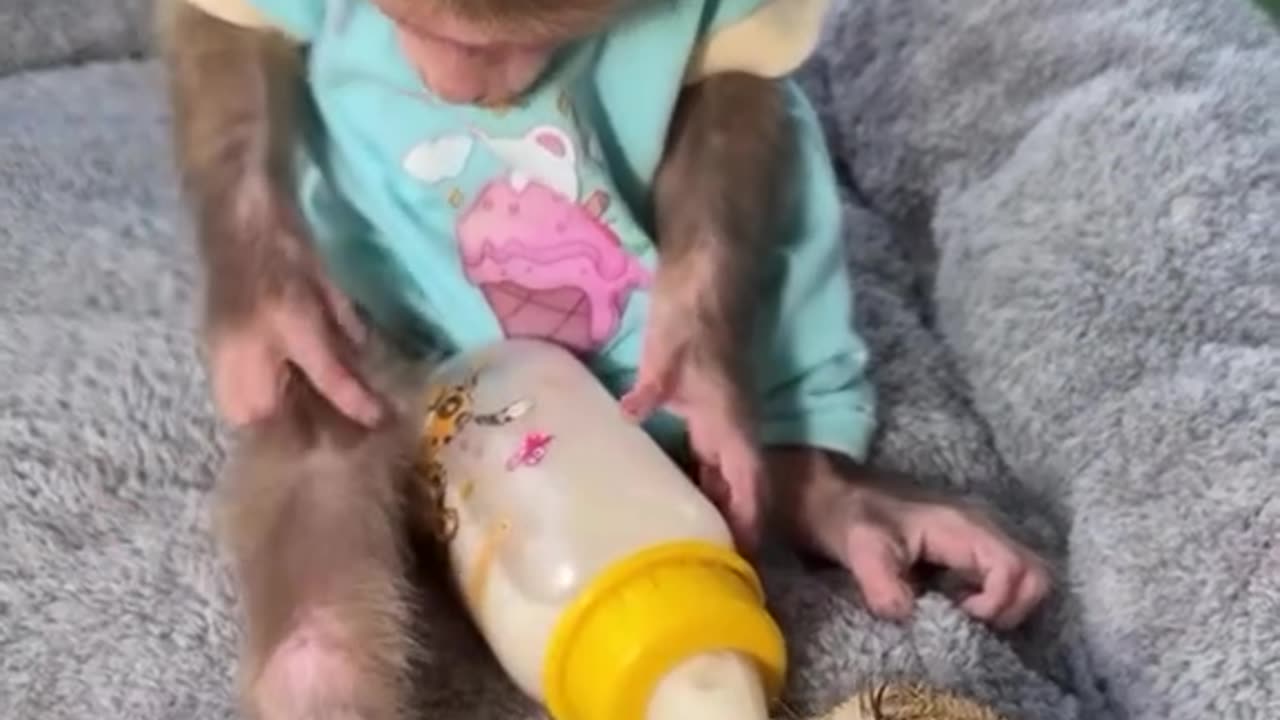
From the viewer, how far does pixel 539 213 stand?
1207mm

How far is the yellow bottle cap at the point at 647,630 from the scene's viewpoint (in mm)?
963

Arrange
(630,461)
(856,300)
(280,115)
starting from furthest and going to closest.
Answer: (856,300) → (280,115) → (630,461)

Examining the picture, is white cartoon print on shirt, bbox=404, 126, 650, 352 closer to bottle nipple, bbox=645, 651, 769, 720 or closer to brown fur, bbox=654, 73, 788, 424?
brown fur, bbox=654, 73, 788, 424

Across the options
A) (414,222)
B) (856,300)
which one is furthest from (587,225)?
(856,300)

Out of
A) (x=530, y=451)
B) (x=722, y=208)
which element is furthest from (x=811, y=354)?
(x=530, y=451)

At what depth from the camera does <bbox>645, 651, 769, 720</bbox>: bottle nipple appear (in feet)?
3.14

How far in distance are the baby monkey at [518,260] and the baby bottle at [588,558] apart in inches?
1.4

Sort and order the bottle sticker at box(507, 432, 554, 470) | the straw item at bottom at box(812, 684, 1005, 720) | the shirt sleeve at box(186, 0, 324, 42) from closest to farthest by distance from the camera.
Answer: the straw item at bottom at box(812, 684, 1005, 720) < the bottle sticker at box(507, 432, 554, 470) < the shirt sleeve at box(186, 0, 324, 42)

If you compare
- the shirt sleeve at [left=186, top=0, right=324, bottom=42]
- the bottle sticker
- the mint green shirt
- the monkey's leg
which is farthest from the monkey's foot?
the shirt sleeve at [left=186, top=0, right=324, bottom=42]

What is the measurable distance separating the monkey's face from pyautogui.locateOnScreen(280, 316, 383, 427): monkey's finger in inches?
4.9

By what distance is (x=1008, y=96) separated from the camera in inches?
56.7

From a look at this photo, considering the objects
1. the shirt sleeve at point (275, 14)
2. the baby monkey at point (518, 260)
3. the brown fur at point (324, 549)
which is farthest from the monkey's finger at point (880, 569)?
the shirt sleeve at point (275, 14)

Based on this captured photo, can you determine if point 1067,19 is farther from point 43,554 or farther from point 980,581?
point 43,554

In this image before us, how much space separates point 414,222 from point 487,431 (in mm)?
161
